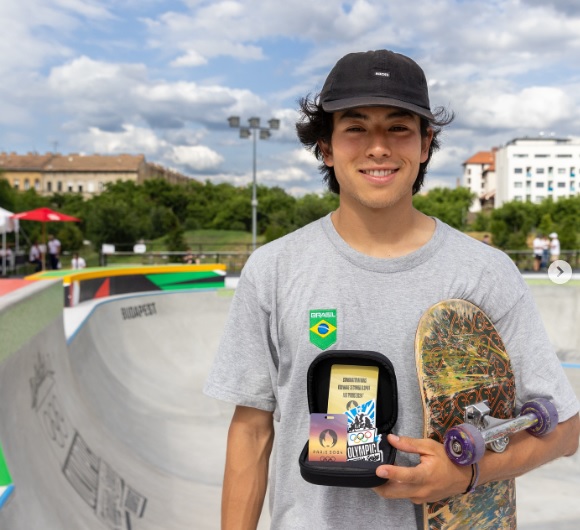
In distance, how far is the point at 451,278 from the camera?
58.8 inches

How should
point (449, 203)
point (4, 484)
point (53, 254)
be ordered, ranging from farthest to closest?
point (449, 203) → point (53, 254) → point (4, 484)

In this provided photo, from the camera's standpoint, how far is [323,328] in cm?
144

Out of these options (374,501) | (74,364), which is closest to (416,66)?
(374,501)

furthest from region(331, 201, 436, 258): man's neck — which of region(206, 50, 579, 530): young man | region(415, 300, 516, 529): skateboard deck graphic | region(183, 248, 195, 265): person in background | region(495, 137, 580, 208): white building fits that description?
region(495, 137, 580, 208): white building

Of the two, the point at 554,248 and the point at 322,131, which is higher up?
the point at 322,131

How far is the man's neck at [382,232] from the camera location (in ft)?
5.09

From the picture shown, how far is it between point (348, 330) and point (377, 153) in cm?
44

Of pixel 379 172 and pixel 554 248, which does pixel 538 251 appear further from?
pixel 379 172

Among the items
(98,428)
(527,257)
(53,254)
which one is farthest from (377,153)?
(527,257)

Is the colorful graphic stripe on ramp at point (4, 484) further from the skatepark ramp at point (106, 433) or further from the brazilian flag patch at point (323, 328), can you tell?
the brazilian flag patch at point (323, 328)

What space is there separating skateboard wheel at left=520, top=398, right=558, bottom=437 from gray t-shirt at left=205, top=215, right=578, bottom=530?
58 mm

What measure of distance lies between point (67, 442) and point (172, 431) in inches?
121

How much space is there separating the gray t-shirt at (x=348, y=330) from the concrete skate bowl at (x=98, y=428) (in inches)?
Answer: 64.7

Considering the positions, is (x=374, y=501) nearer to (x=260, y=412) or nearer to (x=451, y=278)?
(x=260, y=412)
